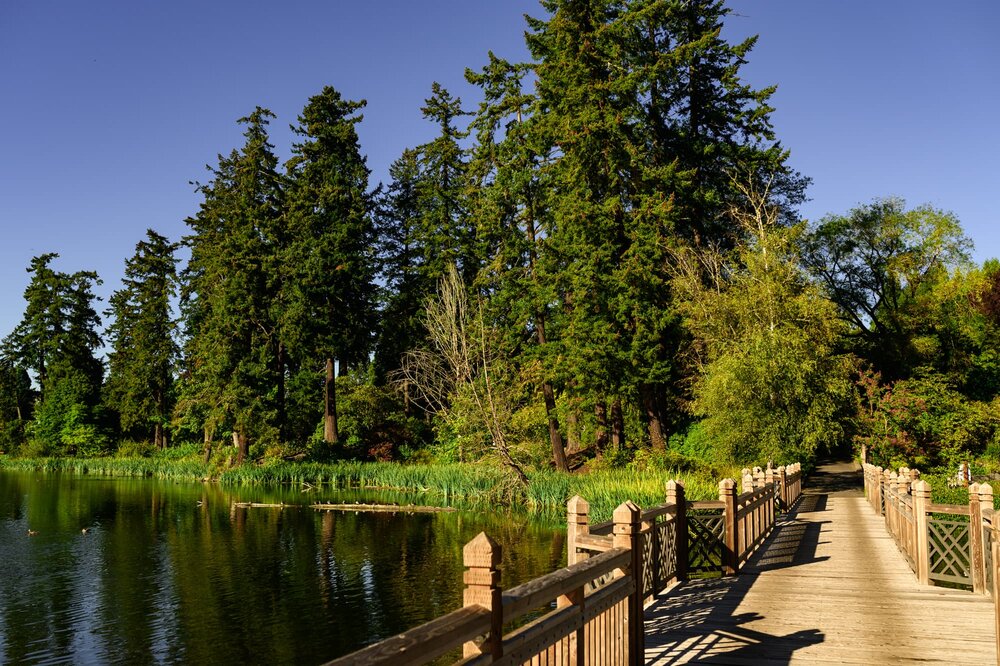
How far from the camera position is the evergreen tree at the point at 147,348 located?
2360 inches

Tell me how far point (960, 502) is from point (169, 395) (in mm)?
56951

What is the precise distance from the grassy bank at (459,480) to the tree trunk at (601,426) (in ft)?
14.9

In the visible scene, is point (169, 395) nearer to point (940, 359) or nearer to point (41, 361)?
point (41, 361)

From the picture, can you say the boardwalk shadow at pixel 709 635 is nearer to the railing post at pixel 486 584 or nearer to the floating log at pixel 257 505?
the railing post at pixel 486 584

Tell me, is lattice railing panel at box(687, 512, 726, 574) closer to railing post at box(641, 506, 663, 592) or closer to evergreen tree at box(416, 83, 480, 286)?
railing post at box(641, 506, 663, 592)

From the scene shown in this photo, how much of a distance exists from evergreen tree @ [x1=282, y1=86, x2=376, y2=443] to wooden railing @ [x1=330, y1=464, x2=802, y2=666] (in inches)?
1482

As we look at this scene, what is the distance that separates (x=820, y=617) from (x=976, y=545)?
11.9 feet

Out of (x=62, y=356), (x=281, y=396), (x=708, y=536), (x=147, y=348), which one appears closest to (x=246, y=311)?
(x=281, y=396)

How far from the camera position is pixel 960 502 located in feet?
57.4

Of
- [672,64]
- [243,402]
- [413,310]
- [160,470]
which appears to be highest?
[672,64]

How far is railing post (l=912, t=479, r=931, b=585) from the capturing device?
11695 mm

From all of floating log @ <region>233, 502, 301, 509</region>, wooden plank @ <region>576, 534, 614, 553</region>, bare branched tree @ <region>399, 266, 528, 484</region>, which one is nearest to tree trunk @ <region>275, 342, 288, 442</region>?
bare branched tree @ <region>399, 266, 528, 484</region>

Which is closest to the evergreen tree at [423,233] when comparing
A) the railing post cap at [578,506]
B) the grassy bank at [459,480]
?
the grassy bank at [459,480]

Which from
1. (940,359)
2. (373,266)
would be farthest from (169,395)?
(940,359)
